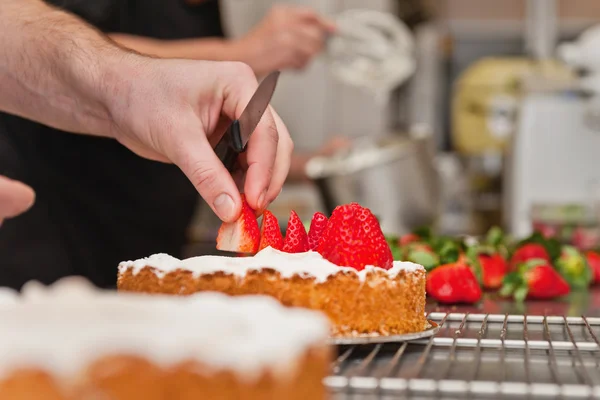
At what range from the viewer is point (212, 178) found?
1108 mm

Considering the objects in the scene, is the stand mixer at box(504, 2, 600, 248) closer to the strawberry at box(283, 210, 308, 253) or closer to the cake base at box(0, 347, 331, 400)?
the strawberry at box(283, 210, 308, 253)

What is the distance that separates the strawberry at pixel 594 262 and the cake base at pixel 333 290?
0.96m

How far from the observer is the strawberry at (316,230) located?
3.98ft

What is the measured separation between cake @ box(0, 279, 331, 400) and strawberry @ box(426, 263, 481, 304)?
0.90m

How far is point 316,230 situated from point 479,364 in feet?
1.18

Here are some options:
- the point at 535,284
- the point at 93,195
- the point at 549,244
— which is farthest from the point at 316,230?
the point at 93,195

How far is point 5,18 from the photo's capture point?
149 centimetres

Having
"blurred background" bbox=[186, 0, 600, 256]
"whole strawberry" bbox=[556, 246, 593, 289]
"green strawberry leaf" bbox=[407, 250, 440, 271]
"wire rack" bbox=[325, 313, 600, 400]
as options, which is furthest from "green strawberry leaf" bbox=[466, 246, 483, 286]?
"blurred background" bbox=[186, 0, 600, 256]

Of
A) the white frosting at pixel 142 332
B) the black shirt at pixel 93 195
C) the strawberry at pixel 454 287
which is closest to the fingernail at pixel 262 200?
the strawberry at pixel 454 287

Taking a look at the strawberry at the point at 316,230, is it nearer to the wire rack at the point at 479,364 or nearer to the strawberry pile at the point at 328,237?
the strawberry pile at the point at 328,237

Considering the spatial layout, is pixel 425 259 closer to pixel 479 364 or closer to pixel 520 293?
pixel 520 293

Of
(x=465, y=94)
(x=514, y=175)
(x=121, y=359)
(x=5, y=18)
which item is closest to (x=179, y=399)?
(x=121, y=359)

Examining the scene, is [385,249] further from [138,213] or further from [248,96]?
[138,213]

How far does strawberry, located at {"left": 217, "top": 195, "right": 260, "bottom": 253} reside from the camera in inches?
44.9
